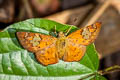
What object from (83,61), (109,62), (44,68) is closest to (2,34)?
(44,68)

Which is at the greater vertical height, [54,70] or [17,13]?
[17,13]

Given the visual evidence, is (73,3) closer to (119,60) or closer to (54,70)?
(119,60)

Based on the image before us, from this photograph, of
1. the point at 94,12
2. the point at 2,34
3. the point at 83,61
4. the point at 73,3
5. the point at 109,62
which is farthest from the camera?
the point at 73,3

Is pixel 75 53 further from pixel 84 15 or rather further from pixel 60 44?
pixel 84 15

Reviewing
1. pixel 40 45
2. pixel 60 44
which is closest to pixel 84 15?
pixel 60 44

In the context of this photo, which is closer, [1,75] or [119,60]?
[1,75]

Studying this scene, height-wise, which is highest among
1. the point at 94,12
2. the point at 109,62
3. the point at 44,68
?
the point at 94,12
